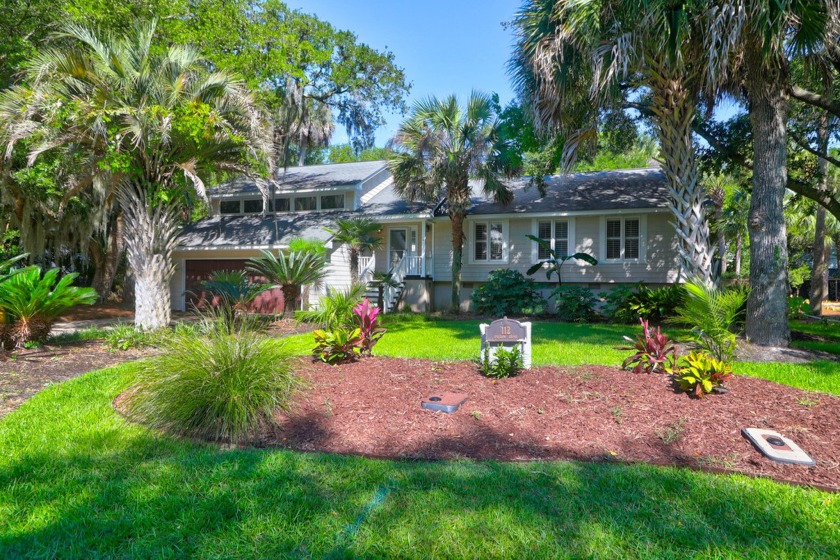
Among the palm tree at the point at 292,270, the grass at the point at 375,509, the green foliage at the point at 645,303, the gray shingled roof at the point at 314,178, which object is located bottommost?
the grass at the point at 375,509

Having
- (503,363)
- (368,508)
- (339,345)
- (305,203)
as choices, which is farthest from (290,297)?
(368,508)

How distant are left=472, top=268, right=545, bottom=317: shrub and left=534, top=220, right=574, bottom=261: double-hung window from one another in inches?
55.5

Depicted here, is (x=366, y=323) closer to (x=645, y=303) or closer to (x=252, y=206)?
(x=645, y=303)

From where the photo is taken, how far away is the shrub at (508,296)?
1555 cm

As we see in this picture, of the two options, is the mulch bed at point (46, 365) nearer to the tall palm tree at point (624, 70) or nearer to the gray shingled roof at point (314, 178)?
the tall palm tree at point (624, 70)

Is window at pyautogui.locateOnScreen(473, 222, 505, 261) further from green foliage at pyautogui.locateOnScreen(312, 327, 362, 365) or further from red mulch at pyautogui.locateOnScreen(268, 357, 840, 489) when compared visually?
red mulch at pyautogui.locateOnScreen(268, 357, 840, 489)

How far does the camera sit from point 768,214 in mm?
9109

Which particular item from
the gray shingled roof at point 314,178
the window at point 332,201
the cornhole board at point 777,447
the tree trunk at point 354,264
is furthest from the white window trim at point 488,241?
the cornhole board at point 777,447

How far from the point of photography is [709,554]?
268cm

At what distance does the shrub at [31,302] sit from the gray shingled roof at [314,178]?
40.0 ft

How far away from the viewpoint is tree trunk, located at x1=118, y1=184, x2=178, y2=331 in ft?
32.7

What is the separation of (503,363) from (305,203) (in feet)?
53.4

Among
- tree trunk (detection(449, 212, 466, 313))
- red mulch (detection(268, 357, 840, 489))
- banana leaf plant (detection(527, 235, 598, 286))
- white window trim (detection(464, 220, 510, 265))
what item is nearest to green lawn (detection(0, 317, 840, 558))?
red mulch (detection(268, 357, 840, 489))

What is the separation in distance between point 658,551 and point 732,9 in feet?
28.7
